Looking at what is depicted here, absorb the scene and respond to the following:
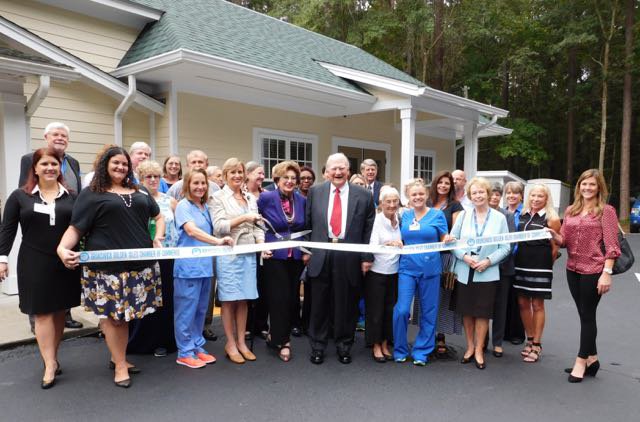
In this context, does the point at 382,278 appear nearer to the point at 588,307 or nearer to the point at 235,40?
the point at 588,307

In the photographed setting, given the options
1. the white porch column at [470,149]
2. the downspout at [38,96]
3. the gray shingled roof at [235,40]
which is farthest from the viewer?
the white porch column at [470,149]

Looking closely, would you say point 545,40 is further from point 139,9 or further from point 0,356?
point 0,356

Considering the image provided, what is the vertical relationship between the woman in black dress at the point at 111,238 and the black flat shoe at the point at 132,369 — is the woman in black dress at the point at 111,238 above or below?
above

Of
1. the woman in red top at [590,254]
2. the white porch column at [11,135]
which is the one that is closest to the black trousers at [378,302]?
the woman in red top at [590,254]

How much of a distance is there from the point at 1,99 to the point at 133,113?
2.32 meters

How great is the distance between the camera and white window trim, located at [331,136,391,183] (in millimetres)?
10852

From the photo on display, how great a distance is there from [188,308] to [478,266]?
101 inches

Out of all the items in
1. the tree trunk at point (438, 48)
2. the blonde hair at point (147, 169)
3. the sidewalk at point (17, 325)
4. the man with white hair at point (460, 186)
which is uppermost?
the tree trunk at point (438, 48)

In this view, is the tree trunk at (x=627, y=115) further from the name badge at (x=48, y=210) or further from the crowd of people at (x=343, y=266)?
the name badge at (x=48, y=210)

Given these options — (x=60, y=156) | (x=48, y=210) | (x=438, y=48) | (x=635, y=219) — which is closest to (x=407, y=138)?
(x=60, y=156)

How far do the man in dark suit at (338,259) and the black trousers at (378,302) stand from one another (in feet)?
0.37

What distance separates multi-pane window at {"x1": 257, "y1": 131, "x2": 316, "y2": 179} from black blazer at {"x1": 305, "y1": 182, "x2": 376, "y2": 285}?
522cm

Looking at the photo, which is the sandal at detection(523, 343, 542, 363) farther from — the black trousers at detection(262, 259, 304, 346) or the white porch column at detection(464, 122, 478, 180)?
the white porch column at detection(464, 122, 478, 180)

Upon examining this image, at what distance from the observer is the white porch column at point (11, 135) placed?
5.63 meters
